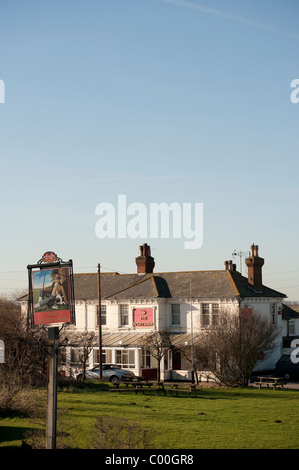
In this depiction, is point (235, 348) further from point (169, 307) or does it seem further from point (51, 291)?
point (51, 291)

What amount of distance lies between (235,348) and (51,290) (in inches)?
857

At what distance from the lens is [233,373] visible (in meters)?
42.6

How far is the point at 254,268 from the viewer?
2061 inches

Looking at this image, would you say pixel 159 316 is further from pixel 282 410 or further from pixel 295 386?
pixel 282 410

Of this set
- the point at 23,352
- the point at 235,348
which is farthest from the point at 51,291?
the point at 235,348

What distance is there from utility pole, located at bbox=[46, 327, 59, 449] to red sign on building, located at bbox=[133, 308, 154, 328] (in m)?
31.1

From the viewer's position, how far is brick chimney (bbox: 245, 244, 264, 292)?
5225cm

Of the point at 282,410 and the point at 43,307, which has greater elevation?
the point at 43,307

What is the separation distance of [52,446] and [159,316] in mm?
32889

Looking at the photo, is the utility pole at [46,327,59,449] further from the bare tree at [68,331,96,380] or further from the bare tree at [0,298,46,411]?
the bare tree at [68,331,96,380]

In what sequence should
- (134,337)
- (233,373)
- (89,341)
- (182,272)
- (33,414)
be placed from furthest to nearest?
(182,272)
(134,337)
(89,341)
(233,373)
(33,414)

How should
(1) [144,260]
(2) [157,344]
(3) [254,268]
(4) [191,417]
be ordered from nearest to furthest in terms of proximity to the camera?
1. (4) [191,417]
2. (2) [157,344]
3. (3) [254,268]
4. (1) [144,260]

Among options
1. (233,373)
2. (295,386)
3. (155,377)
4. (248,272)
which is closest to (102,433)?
(233,373)

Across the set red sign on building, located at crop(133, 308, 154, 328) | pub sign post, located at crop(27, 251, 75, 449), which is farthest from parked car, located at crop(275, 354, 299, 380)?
pub sign post, located at crop(27, 251, 75, 449)
